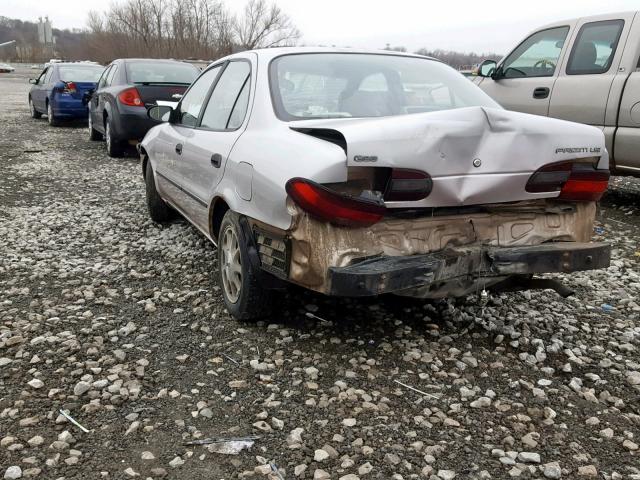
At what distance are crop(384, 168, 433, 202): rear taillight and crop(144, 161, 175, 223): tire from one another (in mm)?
3456

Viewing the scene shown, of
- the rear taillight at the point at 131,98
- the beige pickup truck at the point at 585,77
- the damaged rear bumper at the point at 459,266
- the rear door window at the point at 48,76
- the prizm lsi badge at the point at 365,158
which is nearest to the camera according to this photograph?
the prizm lsi badge at the point at 365,158

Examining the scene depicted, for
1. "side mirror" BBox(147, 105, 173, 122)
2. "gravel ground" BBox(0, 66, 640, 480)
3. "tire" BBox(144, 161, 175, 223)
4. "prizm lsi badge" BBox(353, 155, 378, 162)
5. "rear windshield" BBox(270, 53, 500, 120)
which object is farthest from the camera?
"tire" BBox(144, 161, 175, 223)

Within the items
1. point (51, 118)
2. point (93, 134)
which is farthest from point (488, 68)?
point (51, 118)

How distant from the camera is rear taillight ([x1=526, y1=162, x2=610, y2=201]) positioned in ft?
10.4

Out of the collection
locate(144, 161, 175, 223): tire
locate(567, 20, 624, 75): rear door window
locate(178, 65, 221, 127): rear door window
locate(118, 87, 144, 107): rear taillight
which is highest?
locate(567, 20, 624, 75): rear door window

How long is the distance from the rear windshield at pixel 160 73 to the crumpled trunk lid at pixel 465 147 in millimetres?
7555

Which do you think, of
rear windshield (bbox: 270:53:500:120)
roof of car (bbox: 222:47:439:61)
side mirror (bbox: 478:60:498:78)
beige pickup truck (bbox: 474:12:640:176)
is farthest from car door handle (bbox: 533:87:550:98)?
roof of car (bbox: 222:47:439:61)

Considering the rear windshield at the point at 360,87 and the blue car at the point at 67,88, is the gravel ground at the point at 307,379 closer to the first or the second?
the rear windshield at the point at 360,87

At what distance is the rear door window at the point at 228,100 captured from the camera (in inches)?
153

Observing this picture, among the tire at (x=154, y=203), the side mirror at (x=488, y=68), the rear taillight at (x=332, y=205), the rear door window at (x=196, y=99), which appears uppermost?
the side mirror at (x=488, y=68)

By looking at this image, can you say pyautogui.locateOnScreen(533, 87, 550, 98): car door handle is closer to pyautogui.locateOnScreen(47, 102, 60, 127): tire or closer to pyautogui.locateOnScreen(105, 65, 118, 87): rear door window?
pyautogui.locateOnScreen(105, 65, 118, 87): rear door window

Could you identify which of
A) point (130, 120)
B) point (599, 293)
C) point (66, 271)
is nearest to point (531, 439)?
point (599, 293)

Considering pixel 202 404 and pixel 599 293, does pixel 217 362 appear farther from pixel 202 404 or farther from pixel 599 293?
pixel 599 293

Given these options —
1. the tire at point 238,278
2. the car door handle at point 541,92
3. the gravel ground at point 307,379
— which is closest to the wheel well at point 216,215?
the tire at point 238,278
